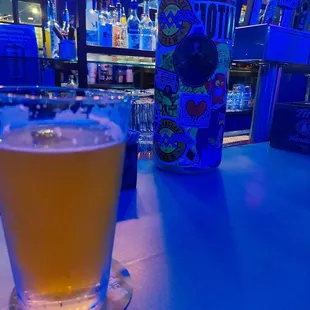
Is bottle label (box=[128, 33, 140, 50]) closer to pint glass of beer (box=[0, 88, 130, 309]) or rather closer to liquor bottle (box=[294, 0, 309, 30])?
liquor bottle (box=[294, 0, 309, 30])

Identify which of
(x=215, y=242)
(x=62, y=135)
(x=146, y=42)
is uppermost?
(x=146, y=42)

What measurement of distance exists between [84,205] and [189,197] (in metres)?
0.26

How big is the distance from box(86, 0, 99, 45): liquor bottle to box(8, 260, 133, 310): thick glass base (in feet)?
5.04

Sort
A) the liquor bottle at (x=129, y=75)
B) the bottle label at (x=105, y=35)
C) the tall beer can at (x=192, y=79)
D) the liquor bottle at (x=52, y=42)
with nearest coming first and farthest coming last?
the tall beer can at (x=192, y=79), the bottle label at (x=105, y=35), the liquor bottle at (x=52, y=42), the liquor bottle at (x=129, y=75)

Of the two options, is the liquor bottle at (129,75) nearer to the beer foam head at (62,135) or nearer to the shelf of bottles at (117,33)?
the shelf of bottles at (117,33)

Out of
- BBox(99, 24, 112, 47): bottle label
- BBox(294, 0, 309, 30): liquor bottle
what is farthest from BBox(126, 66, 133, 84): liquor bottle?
BBox(294, 0, 309, 30): liquor bottle

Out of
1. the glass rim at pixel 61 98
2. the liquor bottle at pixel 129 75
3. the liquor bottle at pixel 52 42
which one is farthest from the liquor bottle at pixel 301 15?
the liquor bottle at pixel 129 75

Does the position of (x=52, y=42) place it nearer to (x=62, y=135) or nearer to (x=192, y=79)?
(x=192, y=79)

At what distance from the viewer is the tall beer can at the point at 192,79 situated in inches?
18.9

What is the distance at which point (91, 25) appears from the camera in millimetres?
1899

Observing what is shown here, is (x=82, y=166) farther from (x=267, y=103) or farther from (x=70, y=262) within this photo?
(x=267, y=103)

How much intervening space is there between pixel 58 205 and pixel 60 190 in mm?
10

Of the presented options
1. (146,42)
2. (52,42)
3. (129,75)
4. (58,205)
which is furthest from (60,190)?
(129,75)

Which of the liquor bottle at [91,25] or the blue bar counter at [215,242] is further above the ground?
the liquor bottle at [91,25]
